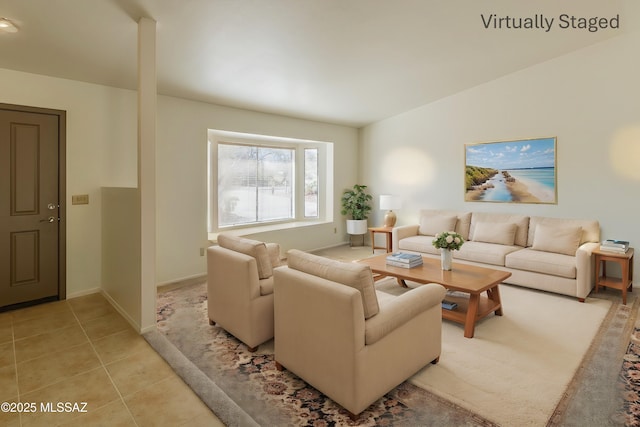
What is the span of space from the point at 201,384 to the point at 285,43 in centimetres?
308

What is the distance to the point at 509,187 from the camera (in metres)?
5.16

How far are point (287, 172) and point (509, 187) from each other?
374cm

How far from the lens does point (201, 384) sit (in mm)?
2227

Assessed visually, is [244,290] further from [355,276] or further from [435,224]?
[435,224]

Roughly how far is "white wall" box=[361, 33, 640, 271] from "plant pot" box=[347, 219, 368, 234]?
1.21 metres

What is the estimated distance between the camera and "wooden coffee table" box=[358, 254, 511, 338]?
9.66 ft

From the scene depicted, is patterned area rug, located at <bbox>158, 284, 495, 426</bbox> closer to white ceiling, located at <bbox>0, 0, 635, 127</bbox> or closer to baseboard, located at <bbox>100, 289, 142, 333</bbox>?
baseboard, located at <bbox>100, 289, 142, 333</bbox>

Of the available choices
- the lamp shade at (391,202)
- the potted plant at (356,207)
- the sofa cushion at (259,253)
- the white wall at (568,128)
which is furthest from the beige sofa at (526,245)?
the sofa cushion at (259,253)

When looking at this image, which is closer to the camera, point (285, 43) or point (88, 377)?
point (88, 377)

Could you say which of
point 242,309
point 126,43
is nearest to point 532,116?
point 242,309

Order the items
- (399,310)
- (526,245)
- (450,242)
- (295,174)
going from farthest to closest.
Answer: (295,174)
(526,245)
(450,242)
(399,310)

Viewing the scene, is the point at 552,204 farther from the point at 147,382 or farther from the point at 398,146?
the point at 147,382

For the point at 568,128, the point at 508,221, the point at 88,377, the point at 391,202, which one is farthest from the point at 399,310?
the point at 391,202

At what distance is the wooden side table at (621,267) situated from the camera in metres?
3.68
